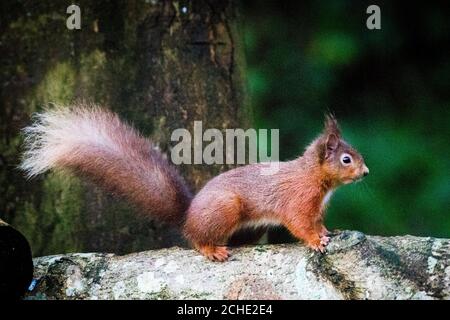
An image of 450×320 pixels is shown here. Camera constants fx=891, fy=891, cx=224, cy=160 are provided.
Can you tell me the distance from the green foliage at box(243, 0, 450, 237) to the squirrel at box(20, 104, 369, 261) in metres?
1.55

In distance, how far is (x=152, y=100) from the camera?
405 cm

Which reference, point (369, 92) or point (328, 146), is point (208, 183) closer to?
point (328, 146)

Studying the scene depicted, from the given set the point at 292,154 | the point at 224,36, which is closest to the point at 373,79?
the point at 292,154

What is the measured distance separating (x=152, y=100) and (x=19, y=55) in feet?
2.10

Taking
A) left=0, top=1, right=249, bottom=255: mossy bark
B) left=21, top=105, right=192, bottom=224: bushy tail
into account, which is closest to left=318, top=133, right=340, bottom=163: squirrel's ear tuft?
left=21, top=105, right=192, bottom=224: bushy tail

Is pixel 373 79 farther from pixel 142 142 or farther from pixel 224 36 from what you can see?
pixel 142 142

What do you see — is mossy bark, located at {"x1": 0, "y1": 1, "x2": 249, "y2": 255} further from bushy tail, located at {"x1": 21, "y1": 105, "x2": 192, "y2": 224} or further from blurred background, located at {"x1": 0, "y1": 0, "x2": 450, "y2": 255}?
bushy tail, located at {"x1": 21, "y1": 105, "x2": 192, "y2": 224}

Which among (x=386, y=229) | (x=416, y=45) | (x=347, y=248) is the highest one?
(x=416, y=45)

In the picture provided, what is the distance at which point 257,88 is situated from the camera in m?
5.23

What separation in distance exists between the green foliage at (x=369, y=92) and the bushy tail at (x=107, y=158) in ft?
5.27

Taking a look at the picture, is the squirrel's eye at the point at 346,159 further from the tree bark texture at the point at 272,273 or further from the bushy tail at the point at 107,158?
the bushy tail at the point at 107,158

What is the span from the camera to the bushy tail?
11.1 ft

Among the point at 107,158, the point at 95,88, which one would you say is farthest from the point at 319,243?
the point at 95,88

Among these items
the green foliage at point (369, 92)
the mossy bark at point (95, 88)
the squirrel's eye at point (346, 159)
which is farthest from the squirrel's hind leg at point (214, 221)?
the green foliage at point (369, 92)
